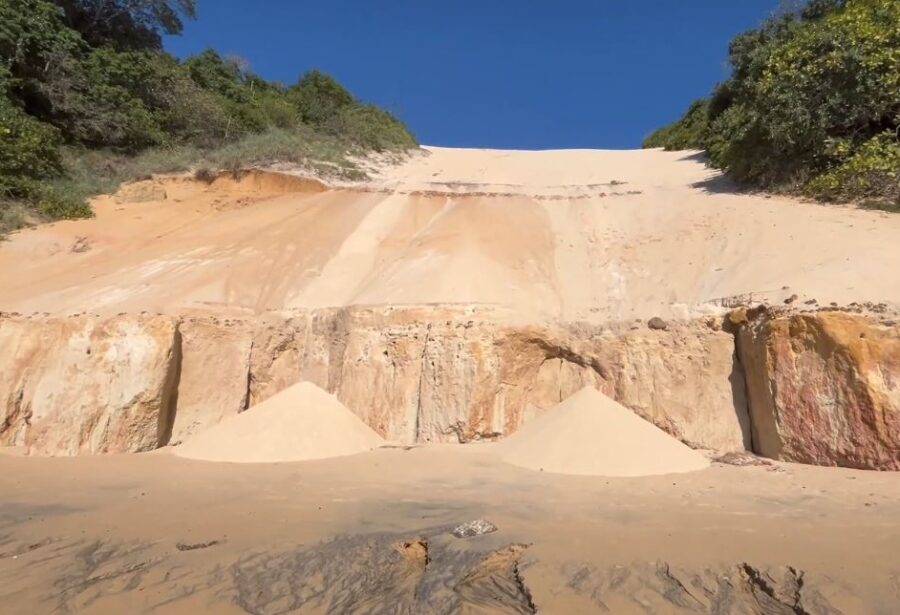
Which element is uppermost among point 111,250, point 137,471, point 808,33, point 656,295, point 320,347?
point 808,33

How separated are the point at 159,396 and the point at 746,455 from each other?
780cm

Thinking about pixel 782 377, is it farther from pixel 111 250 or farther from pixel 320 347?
pixel 111 250

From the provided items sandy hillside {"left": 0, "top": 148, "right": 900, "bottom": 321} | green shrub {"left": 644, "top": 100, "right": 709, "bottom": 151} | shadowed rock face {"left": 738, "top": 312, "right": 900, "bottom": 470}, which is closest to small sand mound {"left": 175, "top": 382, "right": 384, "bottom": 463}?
sandy hillside {"left": 0, "top": 148, "right": 900, "bottom": 321}

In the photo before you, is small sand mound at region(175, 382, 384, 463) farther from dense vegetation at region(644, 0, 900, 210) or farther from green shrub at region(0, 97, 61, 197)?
dense vegetation at region(644, 0, 900, 210)

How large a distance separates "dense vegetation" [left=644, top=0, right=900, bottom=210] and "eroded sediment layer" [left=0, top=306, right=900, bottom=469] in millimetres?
4945

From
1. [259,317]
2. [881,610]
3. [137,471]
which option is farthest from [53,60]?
[881,610]

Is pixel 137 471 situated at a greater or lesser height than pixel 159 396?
lesser

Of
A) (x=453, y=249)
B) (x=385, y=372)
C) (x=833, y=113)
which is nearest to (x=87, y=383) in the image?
(x=385, y=372)

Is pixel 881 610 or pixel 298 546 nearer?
pixel 881 610

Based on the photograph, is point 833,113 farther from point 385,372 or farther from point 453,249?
point 385,372

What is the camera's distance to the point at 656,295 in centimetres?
973

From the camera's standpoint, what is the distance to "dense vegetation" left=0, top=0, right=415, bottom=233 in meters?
14.0

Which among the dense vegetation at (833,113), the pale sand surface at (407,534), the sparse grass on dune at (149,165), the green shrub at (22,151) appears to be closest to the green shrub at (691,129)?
the dense vegetation at (833,113)

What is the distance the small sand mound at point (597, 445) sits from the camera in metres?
6.46
